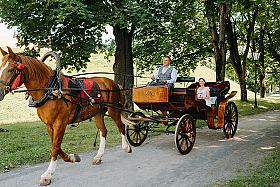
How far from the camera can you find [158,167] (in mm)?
5523

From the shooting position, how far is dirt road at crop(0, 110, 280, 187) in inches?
184

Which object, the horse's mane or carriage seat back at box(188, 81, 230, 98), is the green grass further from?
the horse's mane

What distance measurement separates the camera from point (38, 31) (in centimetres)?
1042

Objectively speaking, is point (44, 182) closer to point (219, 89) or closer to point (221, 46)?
point (219, 89)

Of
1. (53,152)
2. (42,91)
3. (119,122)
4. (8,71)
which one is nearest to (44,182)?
(53,152)

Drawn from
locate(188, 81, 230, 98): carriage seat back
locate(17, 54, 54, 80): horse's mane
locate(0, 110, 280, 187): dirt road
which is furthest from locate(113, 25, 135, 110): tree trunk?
locate(17, 54, 54, 80): horse's mane

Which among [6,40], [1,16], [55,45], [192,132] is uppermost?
[6,40]

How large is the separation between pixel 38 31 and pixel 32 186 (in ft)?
24.9

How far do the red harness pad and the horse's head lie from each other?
1.16m

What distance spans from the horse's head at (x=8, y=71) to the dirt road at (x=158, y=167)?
1711 millimetres

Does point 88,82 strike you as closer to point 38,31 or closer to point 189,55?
point 38,31

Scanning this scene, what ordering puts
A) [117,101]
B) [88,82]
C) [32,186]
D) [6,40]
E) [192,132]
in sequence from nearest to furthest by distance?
1. [32,186]
2. [88,82]
3. [117,101]
4. [192,132]
5. [6,40]

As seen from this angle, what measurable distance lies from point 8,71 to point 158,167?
11.4 ft

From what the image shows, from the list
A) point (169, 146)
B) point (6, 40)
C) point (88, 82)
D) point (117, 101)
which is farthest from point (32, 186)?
point (6, 40)
